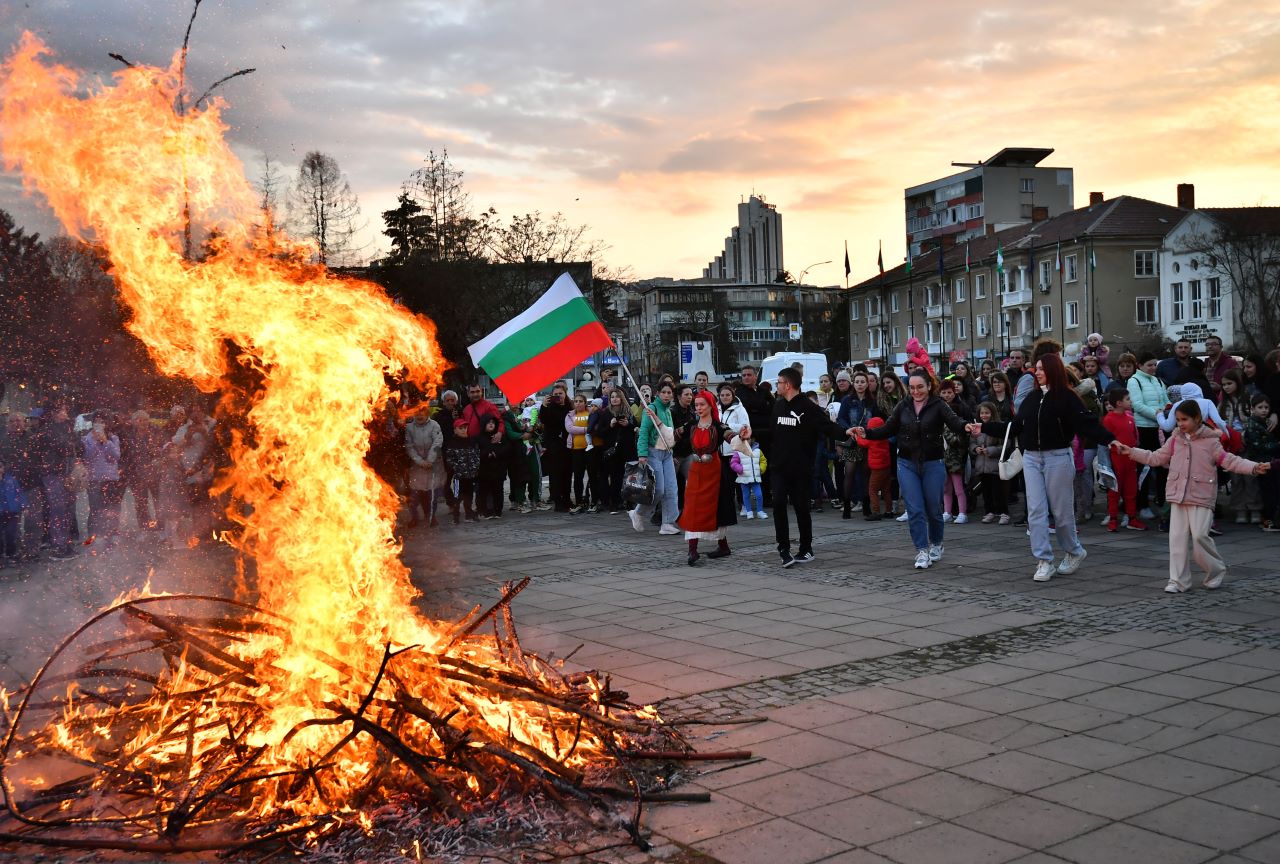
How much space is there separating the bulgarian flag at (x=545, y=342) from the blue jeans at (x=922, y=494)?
453cm

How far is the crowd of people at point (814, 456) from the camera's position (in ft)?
33.4

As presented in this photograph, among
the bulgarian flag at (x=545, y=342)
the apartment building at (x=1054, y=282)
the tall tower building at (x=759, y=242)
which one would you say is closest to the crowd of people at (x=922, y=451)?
the bulgarian flag at (x=545, y=342)

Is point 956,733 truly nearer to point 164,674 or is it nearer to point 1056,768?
point 1056,768

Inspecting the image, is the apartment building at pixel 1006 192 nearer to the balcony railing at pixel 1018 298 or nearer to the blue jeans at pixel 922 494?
the balcony railing at pixel 1018 298

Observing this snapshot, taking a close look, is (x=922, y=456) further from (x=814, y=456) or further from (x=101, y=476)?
(x=101, y=476)

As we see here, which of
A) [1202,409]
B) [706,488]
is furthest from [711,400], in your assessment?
[1202,409]

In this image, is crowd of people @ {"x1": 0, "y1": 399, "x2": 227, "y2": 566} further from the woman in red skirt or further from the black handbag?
the woman in red skirt

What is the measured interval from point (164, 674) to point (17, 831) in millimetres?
1278

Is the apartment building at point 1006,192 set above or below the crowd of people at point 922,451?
above

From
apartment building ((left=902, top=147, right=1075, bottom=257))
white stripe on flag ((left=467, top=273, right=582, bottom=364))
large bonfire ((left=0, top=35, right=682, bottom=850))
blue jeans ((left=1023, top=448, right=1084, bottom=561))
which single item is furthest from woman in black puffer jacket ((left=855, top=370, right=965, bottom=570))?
apartment building ((left=902, top=147, right=1075, bottom=257))

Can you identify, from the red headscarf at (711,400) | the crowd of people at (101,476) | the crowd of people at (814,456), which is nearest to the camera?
the crowd of people at (814,456)

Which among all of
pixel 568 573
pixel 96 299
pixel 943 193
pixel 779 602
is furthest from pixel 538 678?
pixel 943 193

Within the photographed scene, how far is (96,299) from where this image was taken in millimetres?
14625

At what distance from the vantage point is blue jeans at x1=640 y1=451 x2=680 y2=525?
15.4 metres
